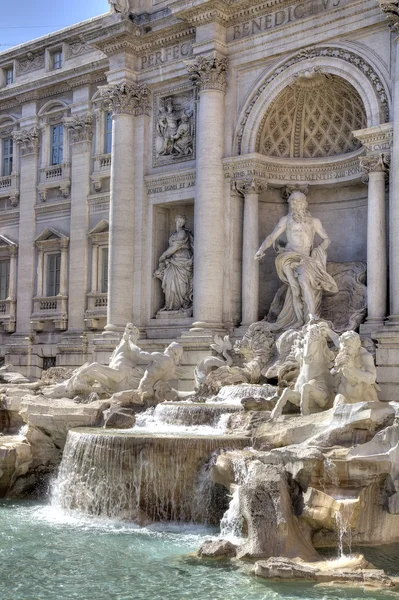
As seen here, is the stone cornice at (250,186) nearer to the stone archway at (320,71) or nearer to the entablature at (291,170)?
the entablature at (291,170)

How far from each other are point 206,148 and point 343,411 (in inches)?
379

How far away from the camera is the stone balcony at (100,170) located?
24.4 metres

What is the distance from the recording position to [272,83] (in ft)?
65.0

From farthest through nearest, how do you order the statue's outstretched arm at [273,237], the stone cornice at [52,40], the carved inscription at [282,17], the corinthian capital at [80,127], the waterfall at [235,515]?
1. the stone cornice at [52,40]
2. the corinthian capital at [80,127]
3. the statue's outstretched arm at [273,237]
4. the carved inscription at [282,17]
5. the waterfall at [235,515]

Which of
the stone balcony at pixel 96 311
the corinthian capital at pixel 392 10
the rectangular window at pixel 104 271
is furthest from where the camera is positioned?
the rectangular window at pixel 104 271

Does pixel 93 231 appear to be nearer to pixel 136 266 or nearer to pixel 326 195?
pixel 136 266

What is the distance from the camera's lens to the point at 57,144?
26.4m

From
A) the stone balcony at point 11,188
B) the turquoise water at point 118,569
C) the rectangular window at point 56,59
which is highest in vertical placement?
the rectangular window at point 56,59

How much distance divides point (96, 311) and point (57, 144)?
6.01 meters

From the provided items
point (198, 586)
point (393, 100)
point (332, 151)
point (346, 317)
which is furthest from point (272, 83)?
point (198, 586)

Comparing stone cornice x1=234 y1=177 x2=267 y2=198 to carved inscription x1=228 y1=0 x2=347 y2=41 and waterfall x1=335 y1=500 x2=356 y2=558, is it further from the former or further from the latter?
waterfall x1=335 y1=500 x2=356 y2=558

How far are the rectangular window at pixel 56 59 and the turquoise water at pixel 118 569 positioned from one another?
57.5ft

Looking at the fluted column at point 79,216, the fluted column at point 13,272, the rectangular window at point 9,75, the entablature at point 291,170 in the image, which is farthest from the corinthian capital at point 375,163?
the rectangular window at point 9,75

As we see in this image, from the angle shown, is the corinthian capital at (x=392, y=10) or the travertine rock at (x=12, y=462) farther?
the corinthian capital at (x=392, y=10)
